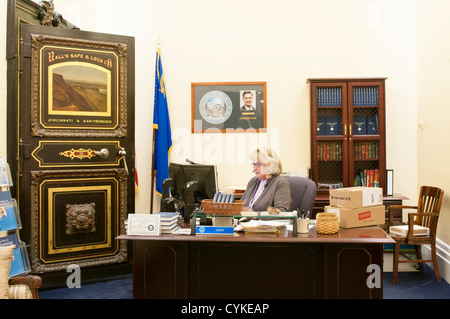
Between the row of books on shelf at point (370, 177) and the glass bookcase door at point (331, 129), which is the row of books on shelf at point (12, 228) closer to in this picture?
the glass bookcase door at point (331, 129)

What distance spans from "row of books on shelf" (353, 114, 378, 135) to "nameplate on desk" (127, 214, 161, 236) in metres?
2.77

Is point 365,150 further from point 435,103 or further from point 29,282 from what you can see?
point 29,282

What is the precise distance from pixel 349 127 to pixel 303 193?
147 cm

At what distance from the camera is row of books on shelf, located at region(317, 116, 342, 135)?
451 cm

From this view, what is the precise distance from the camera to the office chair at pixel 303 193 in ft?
10.8

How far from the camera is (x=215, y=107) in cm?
485

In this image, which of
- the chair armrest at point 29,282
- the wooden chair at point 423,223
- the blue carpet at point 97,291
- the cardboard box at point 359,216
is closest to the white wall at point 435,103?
the wooden chair at point 423,223

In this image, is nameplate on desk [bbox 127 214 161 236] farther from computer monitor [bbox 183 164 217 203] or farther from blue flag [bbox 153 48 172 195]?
blue flag [bbox 153 48 172 195]

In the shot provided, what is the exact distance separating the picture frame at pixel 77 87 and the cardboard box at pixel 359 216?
91.9 inches

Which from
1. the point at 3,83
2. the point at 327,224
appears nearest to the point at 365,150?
the point at 327,224

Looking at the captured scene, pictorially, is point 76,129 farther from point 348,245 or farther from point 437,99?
point 437,99

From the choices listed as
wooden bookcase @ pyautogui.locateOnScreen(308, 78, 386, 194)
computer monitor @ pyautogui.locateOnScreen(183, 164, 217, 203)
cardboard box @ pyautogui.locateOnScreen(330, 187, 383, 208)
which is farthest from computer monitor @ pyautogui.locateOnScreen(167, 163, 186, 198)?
wooden bookcase @ pyautogui.locateOnScreen(308, 78, 386, 194)

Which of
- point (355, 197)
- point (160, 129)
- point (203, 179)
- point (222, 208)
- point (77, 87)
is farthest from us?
point (160, 129)
